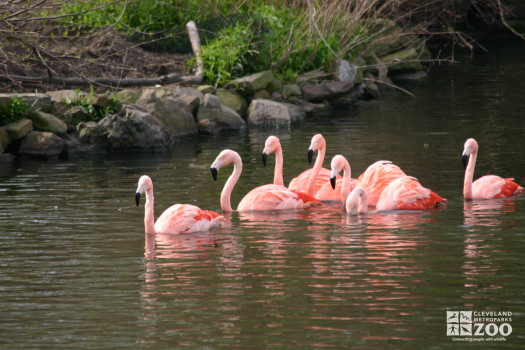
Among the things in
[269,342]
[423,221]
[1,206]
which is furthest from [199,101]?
[269,342]

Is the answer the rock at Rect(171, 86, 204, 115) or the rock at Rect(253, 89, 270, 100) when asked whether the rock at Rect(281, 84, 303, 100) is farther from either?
the rock at Rect(171, 86, 204, 115)

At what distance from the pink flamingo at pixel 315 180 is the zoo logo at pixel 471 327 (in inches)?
194

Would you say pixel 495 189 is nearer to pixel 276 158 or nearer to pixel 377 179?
pixel 377 179

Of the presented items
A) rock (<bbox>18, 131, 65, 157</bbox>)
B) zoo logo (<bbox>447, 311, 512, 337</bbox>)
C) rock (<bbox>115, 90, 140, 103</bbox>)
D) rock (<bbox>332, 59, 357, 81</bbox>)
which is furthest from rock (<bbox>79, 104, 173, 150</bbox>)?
zoo logo (<bbox>447, 311, 512, 337</bbox>)

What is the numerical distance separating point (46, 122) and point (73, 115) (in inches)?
23.5

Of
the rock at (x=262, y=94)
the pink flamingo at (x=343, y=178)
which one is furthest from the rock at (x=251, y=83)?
the pink flamingo at (x=343, y=178)

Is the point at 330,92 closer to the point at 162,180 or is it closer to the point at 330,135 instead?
the point at 330,135

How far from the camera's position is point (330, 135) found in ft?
53.1

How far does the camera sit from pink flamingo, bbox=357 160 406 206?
1067cm

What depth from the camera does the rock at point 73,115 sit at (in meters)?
15.8

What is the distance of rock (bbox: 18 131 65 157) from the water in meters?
1.02

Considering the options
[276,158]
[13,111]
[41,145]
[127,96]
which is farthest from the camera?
[127,96]

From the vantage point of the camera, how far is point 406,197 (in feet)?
33.2

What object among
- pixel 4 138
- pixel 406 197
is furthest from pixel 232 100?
pixel 406 197
